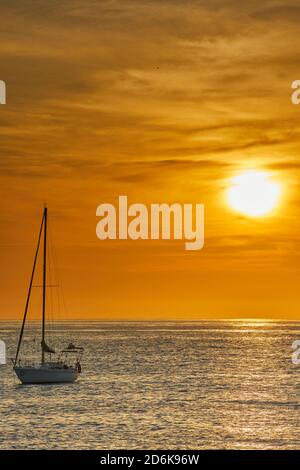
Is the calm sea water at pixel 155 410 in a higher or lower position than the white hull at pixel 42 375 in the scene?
lower

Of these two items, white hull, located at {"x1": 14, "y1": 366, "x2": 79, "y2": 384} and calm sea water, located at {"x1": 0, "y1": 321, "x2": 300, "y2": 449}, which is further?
white hull, located at {"x1": 14, "y1": 366, "x2": 79, "y2": 384}

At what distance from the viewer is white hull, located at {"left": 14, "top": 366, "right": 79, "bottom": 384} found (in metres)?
105

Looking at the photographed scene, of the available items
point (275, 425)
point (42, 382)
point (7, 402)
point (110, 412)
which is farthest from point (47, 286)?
point (275, 425)

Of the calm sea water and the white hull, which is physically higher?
the white hull

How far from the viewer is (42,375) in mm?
105000

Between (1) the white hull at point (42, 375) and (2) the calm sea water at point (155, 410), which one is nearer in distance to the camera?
(2) the calm sea water at point (155, 410)

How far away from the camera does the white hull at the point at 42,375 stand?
105188 mm

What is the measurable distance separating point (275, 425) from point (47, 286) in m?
43.7

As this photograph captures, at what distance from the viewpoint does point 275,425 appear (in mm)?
74625

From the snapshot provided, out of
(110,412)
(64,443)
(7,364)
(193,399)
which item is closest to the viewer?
(64,443)

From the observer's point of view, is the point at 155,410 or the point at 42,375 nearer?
the point at 155,410

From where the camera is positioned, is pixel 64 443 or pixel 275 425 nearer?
pixel 64 443

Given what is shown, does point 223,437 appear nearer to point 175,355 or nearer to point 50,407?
point 50,407

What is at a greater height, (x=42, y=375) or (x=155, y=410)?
(x=42, y=375)
